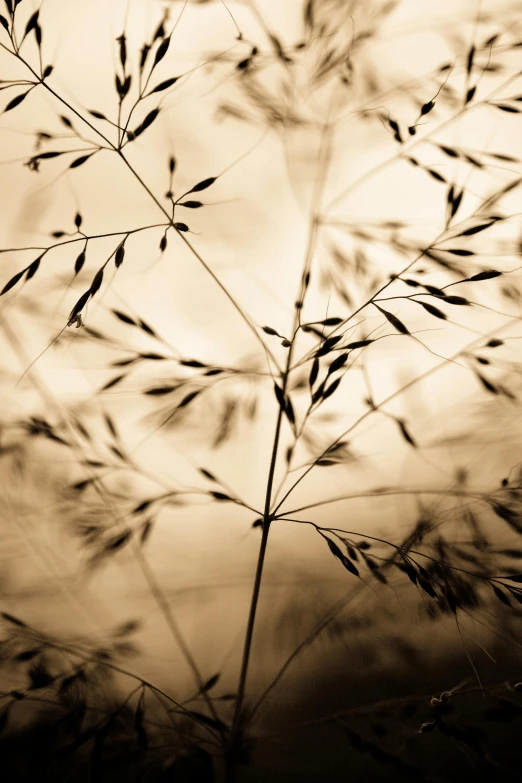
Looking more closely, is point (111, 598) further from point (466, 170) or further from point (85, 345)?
point (466, 170)

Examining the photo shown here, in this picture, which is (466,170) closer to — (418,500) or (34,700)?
(418,500)

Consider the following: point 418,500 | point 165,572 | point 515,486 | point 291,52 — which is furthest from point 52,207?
point 515,486

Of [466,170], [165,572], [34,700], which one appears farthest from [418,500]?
[34,700]

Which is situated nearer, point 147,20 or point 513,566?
point 147,20

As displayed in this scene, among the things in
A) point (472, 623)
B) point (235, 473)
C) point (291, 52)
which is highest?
point (291, 52)

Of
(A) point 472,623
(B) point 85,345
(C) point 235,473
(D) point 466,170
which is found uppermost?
(D) point 466,170

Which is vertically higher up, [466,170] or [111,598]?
[466,170]
